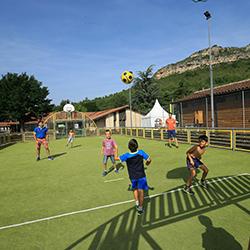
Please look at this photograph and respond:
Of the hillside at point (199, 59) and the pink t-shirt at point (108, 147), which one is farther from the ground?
the hillside at point (199, 59)

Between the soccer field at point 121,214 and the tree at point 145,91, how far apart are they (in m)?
38.8

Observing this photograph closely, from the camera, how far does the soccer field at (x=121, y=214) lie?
3.26m

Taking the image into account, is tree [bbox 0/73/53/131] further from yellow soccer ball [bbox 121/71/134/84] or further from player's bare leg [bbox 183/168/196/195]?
player's bare leg [bbox 183/168/196/195]

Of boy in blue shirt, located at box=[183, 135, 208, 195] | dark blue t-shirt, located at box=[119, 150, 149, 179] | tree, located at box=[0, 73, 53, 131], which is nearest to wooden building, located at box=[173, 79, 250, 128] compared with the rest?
boy in blue shirt, located at box=[183, 135, 208, 195]

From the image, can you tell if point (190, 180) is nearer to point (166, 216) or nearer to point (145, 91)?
point (166, 216)

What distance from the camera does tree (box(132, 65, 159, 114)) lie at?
45.6m

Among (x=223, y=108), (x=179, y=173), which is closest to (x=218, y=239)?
(x=179, y=173)

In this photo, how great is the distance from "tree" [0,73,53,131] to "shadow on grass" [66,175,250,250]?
41.3 meters

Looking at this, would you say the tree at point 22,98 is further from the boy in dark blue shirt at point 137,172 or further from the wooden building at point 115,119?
the boy in dark blue shirt at point 137,172

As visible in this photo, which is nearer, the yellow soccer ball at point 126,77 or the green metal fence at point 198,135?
the green metal fence at point 198,135

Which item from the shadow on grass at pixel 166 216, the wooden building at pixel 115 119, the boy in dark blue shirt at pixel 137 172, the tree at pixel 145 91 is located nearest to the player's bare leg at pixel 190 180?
the shadow on grass at pixel 166 216

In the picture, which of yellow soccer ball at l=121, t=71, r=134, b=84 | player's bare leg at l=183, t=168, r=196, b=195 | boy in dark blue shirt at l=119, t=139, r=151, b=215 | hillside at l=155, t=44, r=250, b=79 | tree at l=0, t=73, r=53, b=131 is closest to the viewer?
boy in dark blue shirt at l=119, t=139, r=151, b=215

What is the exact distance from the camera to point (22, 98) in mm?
41438

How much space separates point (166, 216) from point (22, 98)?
140 feet
